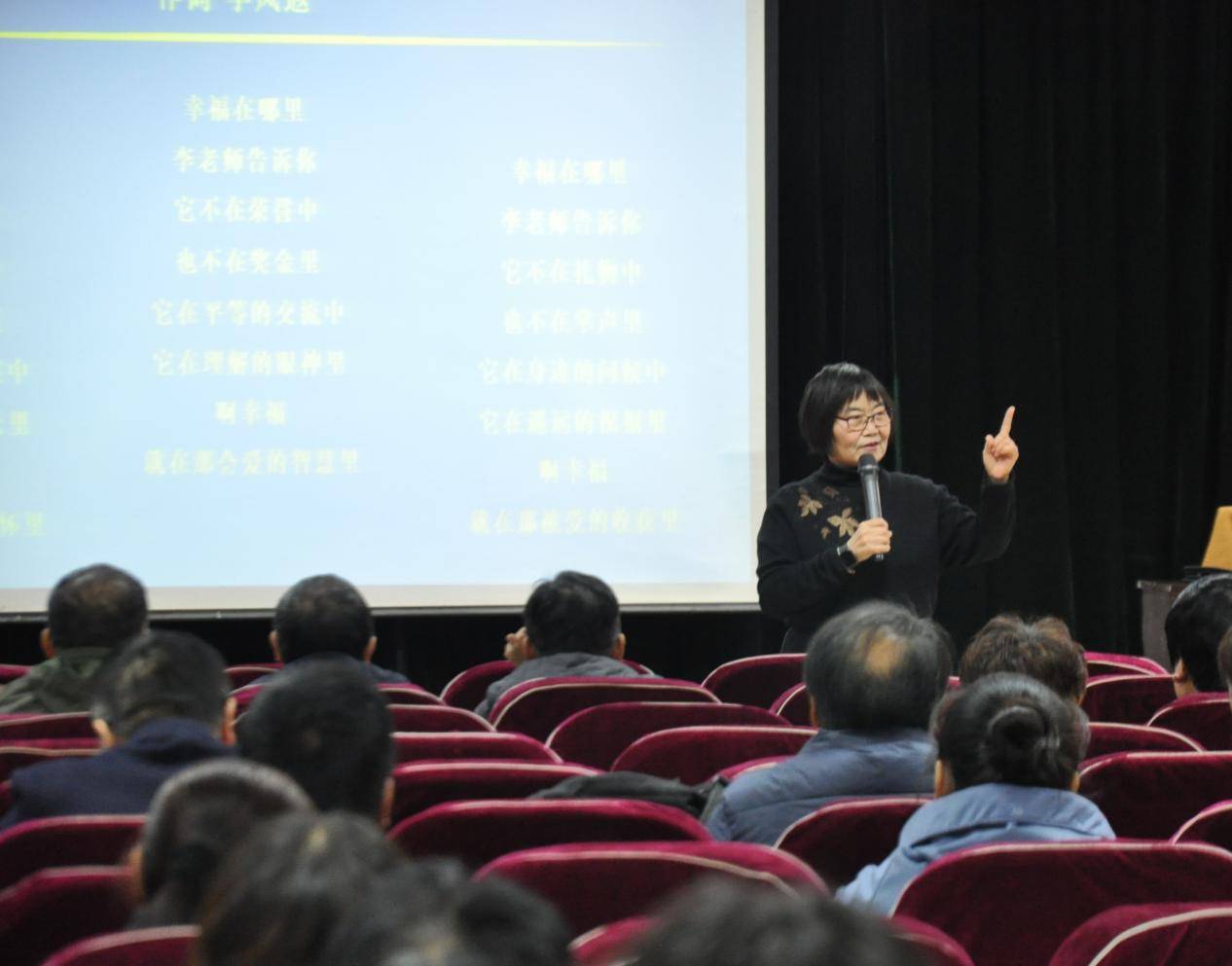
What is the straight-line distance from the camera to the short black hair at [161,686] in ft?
7.84

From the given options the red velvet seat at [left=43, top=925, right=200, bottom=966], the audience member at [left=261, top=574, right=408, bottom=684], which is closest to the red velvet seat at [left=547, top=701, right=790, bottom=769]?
the audience member at [left=261, top=574, right=408, bottom=684]

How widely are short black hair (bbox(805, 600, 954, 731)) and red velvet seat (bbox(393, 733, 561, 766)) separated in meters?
0.52

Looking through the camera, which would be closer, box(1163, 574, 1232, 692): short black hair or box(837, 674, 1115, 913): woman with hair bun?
box(837, 674, 1115, 913): woman with hair bun

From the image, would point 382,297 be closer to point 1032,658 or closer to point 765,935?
point 1032,658

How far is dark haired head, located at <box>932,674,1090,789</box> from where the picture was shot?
221 centimetres

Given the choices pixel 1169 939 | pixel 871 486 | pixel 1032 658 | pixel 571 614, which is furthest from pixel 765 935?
pixel 871 486

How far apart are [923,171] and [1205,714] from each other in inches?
160

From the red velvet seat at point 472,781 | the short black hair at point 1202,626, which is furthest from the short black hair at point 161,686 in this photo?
the short black hair at point 1202,626

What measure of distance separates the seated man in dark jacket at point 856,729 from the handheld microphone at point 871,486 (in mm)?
1453

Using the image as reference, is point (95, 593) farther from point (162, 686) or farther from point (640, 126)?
point (640, 126)

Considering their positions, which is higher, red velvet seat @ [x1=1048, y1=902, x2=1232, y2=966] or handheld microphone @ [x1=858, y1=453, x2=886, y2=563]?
handheld microphone @ [x1=858, y1=453, x2=886, y2=563]

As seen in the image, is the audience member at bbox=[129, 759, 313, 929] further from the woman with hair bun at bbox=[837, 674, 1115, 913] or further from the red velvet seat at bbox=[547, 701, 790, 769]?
the red velvet seat at bbox=[547, 701, 790, 769]

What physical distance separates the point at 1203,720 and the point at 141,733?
7.22ft

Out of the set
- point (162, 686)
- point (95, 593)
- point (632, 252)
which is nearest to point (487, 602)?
point (632, 252)
